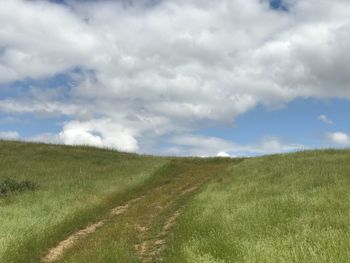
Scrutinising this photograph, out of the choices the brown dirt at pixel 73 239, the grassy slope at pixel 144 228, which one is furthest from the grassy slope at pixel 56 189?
the grassy slope at pixel 144 228

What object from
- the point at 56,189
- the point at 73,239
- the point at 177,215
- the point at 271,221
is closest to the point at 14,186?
the point at 56,189

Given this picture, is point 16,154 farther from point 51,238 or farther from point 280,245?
point 280,245

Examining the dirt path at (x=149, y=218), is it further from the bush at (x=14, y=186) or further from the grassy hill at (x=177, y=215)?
the bush at (x=14, y=186)

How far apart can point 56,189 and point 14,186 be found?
8.24 ft

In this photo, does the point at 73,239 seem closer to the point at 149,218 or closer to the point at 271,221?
the point at 149,218

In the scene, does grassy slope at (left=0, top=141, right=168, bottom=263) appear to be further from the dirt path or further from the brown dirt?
the dirt path

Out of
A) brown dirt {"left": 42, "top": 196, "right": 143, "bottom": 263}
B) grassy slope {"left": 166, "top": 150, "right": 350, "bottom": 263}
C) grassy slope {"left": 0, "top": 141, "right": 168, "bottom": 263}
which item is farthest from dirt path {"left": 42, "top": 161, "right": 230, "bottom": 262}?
grassy slope {"left": 166, "top": 150, "right": 350, "bottom": 263}

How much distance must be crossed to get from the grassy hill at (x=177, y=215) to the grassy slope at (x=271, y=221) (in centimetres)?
4

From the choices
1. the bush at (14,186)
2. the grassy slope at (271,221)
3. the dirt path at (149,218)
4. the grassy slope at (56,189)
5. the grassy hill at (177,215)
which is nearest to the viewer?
the grassy slope at (271,221)

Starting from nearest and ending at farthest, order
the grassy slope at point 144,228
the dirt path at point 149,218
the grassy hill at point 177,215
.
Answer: the grassy hill at point 177,215 → the grassy slope at point 144,228 → the dirt path at point 149,218

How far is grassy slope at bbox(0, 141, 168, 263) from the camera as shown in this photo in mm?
18562

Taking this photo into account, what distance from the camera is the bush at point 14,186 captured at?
94.4 feet

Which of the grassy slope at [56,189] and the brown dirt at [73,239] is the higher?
the grassy slope at [56,189]

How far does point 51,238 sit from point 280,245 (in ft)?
32.4
